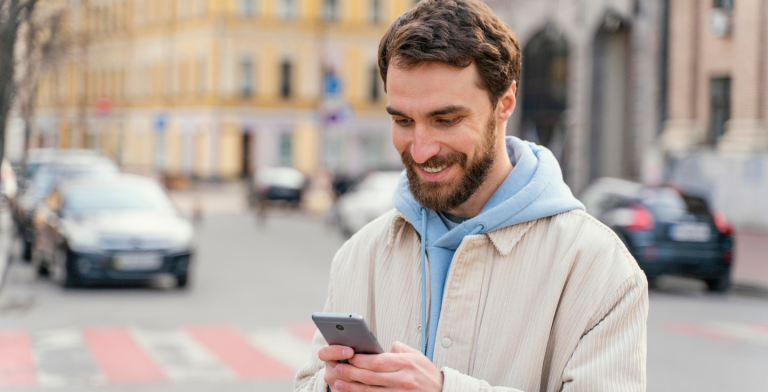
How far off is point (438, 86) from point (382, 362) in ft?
2.02

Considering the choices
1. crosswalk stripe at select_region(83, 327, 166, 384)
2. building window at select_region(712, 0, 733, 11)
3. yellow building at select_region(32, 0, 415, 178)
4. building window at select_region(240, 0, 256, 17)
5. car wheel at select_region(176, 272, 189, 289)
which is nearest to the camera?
crosswalk stripe at select_region(83, 327, 166, 384)

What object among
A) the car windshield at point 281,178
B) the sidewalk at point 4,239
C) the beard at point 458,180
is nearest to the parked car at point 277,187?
the car windshield at point 281,178

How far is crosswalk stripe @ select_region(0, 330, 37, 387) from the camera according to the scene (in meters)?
7.55

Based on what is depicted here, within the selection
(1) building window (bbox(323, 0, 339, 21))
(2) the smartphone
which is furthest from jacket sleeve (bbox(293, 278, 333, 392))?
(1) building window (bbox(323, 0, 339, 21))

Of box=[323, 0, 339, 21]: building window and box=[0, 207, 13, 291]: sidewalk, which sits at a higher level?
box=[323, 0, 339, 21]: building window

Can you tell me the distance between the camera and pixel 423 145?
2211 millimetres

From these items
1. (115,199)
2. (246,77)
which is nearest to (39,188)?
(115,199)

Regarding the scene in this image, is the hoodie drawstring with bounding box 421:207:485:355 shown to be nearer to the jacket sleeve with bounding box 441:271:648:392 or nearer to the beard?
the beard

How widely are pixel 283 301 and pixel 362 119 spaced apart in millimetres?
45280

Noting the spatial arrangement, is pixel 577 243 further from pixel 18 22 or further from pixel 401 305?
pixel 18 22

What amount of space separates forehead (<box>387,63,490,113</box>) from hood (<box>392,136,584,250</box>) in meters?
0.23

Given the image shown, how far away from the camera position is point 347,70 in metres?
56.8

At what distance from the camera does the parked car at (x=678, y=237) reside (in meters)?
13.2

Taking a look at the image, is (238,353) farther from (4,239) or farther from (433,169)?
(4,239)
